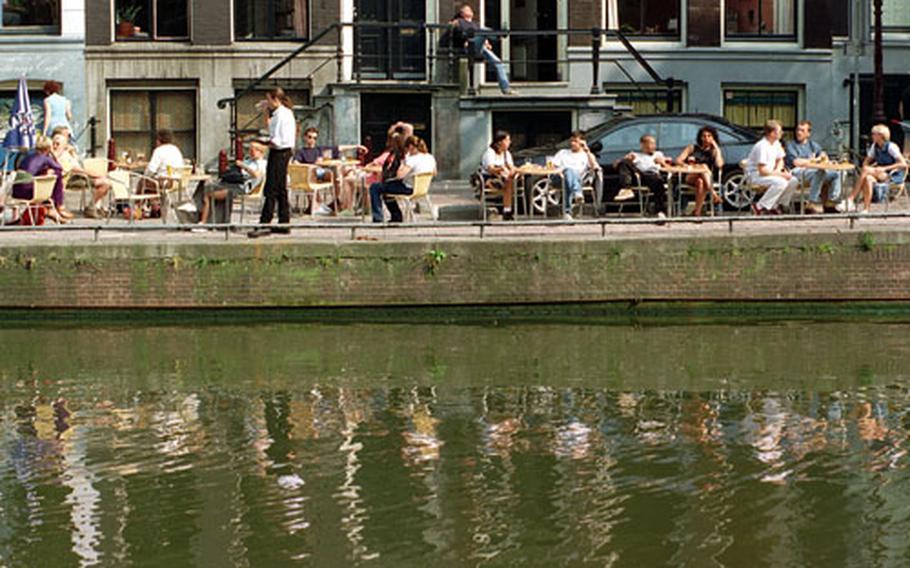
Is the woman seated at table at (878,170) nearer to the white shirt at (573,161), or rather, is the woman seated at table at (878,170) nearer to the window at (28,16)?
the white shirt at (573,161)

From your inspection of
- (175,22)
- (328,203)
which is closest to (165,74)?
(175,22)

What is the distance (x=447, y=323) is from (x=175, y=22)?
14845mm

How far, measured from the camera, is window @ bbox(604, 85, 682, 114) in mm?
37656

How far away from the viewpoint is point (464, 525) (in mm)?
13953

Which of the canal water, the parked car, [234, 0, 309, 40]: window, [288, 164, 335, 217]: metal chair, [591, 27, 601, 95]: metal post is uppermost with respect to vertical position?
[234, 0, 309, 40]: window

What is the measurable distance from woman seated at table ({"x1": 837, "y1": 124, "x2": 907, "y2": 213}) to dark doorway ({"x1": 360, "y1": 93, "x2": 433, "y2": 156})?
9.91 m

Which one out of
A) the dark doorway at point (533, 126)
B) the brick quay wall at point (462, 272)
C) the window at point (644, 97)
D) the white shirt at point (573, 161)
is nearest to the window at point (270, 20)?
the dark doorway at point (533, 126)

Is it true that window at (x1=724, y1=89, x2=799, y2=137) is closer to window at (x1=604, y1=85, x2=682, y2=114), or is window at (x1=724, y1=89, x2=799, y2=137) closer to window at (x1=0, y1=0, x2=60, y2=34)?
window at (x1=604, y1=85, x2=682, y2=114)

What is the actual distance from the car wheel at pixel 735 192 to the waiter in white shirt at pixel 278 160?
5.86 m

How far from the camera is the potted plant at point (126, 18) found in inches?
1447

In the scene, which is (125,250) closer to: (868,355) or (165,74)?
(868,355)

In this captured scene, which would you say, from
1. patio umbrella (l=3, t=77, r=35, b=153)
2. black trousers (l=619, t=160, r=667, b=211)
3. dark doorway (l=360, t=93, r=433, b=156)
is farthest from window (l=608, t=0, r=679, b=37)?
patio umbrella (l=3, t=77, r=35, b=153)

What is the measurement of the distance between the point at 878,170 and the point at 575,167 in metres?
3.62

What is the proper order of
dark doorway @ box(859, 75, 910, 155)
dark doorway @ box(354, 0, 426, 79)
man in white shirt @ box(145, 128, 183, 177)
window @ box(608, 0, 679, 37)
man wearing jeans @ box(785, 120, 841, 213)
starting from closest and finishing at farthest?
man wearing jeans @ box(785, 120, 841, 213) < man in white shirt @ box(145, 128, 183, 177) < dark doorway @ box(354, 0, 426, 79) < window @ box(608, 0, 679, 37) < dark doorway @ box(859, 75, 910, 155)
